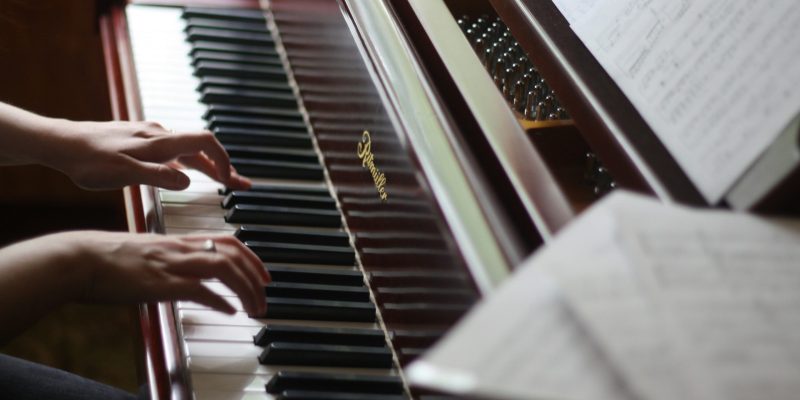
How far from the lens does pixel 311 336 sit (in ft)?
5.02

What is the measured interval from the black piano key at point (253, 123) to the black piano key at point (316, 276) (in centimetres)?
52

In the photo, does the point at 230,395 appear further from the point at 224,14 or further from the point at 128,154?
the point at 224,14

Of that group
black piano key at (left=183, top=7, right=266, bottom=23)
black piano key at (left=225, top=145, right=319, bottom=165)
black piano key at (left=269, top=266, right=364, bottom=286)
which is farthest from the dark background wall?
black piano key at (left=269, top=266, right=364, bottom=286)

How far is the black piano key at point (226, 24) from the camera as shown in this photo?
2.47 metres

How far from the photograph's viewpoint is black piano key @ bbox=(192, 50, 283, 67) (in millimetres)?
2350

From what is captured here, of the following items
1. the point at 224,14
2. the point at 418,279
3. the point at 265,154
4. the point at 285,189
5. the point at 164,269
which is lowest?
the point at 418,279

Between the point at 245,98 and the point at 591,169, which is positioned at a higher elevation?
the point at 245,98

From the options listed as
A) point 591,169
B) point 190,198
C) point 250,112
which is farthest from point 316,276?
point 250,112

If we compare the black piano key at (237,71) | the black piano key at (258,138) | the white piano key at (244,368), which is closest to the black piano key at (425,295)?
the white piano key at (244,368)

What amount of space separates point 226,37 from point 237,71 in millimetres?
157

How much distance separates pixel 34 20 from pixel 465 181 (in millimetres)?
2002

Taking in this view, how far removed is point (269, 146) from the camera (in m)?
2.09

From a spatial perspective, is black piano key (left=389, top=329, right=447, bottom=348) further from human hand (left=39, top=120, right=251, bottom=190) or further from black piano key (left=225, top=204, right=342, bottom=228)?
human hand (left=39, top=120, right=251, bottom=190)

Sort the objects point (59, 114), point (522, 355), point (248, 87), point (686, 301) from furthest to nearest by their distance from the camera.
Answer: point (59, 114) → point (248, 87) → point (686, 301) → point (522, 355)
